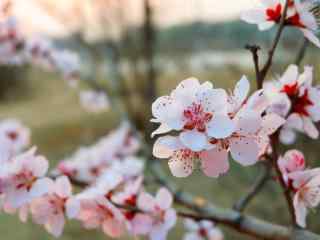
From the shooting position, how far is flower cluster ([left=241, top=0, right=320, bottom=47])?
50 centimetres

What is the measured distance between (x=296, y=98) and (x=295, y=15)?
91 millimetres

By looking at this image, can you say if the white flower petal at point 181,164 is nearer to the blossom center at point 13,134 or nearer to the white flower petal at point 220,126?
the white flower petal at point 220,126

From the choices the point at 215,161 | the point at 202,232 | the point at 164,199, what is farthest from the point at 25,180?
the point at 202,232

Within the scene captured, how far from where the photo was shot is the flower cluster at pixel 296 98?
1.73ft

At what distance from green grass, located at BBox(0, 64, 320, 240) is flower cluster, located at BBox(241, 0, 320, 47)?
269mm

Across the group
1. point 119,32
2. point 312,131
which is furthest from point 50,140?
point 312,131

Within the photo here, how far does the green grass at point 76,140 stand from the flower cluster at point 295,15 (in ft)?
0.88

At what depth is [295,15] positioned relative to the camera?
1.67ft

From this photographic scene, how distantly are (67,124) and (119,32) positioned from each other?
2444 mm

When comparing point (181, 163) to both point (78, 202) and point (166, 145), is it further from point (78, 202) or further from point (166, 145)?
point (78, 202)

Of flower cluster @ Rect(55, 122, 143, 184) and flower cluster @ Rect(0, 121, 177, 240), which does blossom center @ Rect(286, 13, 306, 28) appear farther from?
flower cluster @ Rect(55, 122, 143, 184)

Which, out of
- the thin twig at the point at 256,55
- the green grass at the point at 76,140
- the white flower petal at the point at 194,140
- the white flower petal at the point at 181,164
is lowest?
the green grass at the point at 76,140

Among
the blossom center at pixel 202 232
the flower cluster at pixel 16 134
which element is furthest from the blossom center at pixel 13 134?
the blossom center at pixel 202 232

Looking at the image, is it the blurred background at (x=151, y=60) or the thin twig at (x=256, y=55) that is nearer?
the thin twig at (x=256, y=55)
